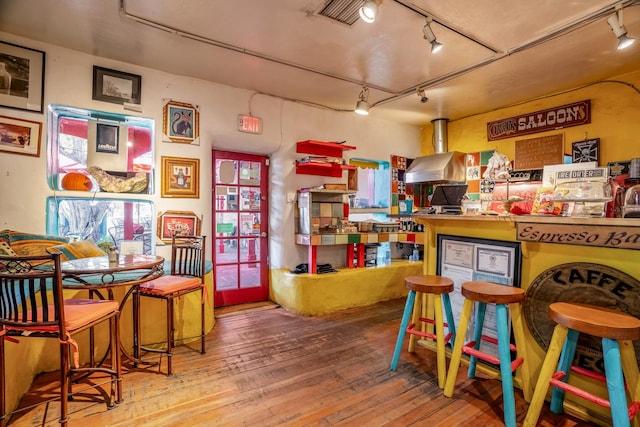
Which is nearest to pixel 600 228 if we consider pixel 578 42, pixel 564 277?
pixel 564 277

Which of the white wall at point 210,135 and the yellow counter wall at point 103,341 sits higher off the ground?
the white wall at point 210,135

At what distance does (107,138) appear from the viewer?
3.10m

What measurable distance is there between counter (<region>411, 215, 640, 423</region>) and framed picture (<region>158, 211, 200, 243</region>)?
264 centimetres

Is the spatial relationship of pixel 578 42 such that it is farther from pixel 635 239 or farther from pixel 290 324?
pixel 290 324

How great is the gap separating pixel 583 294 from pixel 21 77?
4.47 metres

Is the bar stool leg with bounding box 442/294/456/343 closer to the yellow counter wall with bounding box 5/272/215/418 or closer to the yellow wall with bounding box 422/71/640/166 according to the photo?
the yellow counter wall with bounding box 5/272/215/418

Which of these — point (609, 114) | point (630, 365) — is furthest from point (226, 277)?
point (609, 114)

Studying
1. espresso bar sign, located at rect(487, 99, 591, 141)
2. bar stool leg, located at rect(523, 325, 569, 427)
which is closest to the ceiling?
espresso bar sign, located at rect(487, 99, 591, 141)

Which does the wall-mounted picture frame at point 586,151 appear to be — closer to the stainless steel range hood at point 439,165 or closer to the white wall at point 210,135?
the stainless steel range hood at point 439,165

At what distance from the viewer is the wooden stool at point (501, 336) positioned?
183 centimetres

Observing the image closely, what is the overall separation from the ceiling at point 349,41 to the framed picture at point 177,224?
4.95 feet

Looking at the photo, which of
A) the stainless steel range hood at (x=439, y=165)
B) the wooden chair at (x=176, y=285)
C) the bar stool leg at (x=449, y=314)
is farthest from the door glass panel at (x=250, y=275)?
the stainless steel range hood at (x=439, y=165)

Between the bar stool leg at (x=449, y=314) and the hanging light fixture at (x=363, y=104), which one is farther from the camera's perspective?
the hanging light fixture at (x=363, y=104)

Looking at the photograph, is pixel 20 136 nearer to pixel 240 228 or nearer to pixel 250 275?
pixel 240 228
